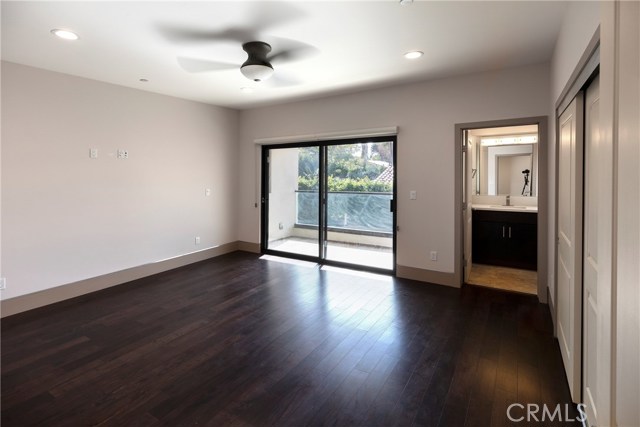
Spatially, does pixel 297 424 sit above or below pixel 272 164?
below

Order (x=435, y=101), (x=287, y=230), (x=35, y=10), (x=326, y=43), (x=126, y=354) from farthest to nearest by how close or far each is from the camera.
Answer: (x=287, y=230), (x=435, y=101), (x=326, y=43), (x=126, y=354), (x=35, y=10)

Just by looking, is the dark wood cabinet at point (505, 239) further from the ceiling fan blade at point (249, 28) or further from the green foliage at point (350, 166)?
the ceiling fan blade at point (249, 28)

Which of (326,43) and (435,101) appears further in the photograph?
(435,101)

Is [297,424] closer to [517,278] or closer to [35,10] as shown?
[35,10]

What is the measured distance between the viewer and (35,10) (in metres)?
2.42

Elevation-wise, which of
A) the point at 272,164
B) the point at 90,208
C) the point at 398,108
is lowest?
the point at 90,208

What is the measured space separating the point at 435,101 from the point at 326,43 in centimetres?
182

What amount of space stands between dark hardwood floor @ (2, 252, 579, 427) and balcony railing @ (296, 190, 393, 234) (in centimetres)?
117

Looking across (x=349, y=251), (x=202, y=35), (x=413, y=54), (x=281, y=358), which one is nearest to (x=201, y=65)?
(x=202, y=35)

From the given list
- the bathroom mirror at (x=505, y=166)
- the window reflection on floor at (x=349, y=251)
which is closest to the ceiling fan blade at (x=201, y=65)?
the window reflection on floor at (x=349, y=251)

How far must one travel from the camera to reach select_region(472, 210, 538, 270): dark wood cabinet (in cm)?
486

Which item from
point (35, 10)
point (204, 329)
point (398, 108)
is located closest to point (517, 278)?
point (398, 108)

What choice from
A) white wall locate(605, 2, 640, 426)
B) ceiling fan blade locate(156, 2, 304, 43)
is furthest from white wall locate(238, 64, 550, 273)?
white wall locate(605, 2, 640, 426)

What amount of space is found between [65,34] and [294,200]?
3707 mm
